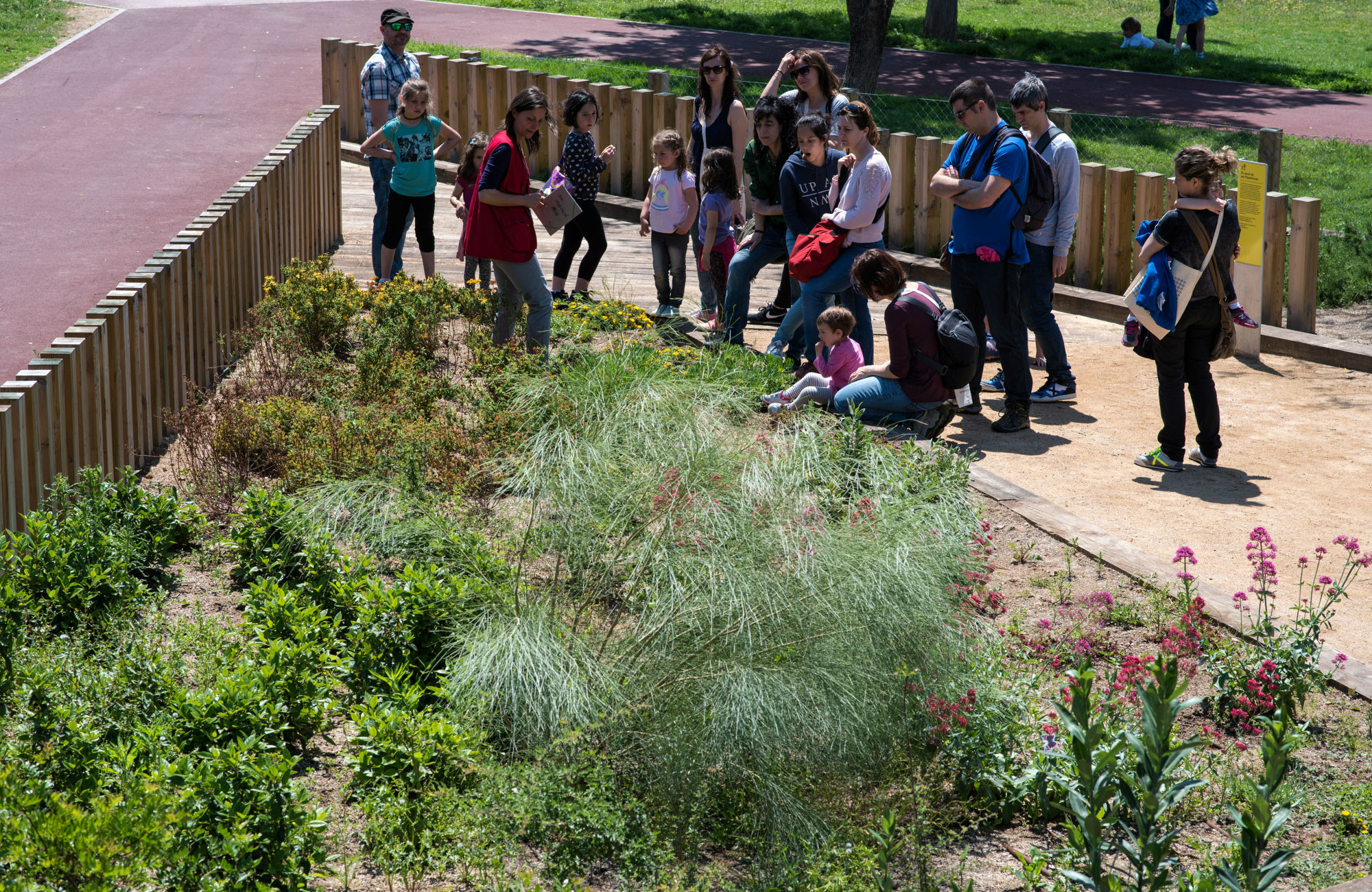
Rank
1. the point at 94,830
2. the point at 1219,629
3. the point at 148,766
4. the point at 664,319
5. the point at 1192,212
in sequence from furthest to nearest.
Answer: the point at 664,319 → the point at 1192,212 → the point at 1219,629 → the point at 148,766 → the point at 94,830

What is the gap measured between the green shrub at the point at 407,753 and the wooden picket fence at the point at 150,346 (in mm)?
2078

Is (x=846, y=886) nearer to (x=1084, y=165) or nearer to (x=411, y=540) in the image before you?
(x=411, y=540)

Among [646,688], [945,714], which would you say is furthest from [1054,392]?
[646,688]

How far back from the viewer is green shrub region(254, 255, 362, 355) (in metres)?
7.60

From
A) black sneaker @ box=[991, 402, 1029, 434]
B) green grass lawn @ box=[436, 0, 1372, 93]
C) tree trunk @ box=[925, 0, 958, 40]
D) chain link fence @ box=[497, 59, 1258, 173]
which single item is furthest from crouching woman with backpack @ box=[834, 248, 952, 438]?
tree trunk @ box=[925, 0, 958, 40]

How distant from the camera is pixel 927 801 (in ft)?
12.3

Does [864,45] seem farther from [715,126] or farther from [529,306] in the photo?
[529,306]

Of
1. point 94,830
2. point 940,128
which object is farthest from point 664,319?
point 940,128

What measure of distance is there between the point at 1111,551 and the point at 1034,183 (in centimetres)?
262

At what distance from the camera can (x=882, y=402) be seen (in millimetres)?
6410

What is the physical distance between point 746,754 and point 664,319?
541cm

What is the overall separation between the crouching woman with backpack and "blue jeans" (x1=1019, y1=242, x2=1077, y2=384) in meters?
1.33

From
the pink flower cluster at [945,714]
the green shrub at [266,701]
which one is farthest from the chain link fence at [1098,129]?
the pink flower cluster at [945,714]

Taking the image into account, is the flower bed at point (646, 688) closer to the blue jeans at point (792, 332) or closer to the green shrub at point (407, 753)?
the green shrub at point (407, 753)
